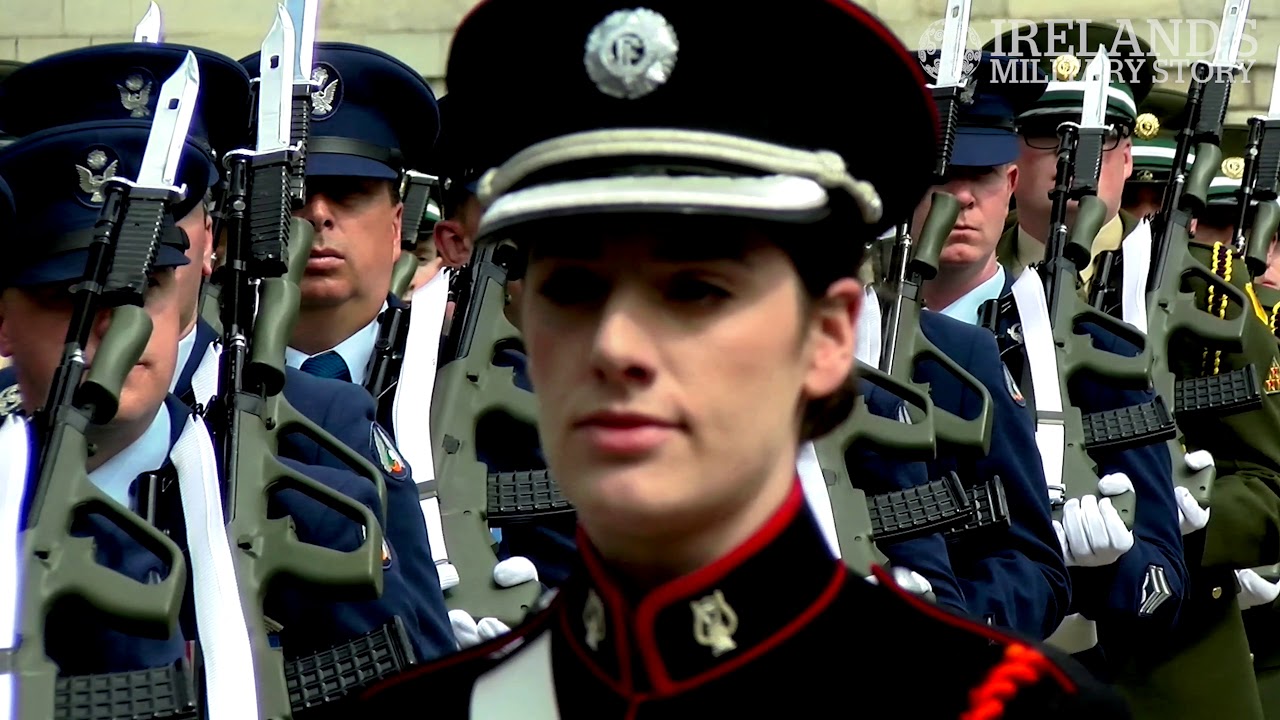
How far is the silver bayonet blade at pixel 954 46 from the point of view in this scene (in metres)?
7.33

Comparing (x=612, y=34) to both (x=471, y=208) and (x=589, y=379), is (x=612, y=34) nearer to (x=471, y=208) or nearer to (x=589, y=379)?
(x=589, y=379)

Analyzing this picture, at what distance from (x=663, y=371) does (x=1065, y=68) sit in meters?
6.68

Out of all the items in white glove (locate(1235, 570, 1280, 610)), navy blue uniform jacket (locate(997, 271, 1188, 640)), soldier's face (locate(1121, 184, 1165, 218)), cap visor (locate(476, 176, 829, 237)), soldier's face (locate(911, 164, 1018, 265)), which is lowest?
white glove (locate(1235, 570, 1280, 610))

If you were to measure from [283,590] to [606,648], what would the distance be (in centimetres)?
290

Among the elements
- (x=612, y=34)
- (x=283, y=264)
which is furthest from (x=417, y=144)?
(x=612, y=34)

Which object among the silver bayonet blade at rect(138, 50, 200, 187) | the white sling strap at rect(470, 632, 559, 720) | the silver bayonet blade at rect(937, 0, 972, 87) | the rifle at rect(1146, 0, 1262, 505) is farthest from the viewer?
the rifle at rect(1146, 0, 1262, 505)

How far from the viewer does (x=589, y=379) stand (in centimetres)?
256

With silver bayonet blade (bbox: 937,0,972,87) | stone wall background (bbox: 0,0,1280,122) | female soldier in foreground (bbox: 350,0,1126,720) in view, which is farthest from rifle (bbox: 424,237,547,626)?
stone wall background (bbox: 0,0,1280,122)

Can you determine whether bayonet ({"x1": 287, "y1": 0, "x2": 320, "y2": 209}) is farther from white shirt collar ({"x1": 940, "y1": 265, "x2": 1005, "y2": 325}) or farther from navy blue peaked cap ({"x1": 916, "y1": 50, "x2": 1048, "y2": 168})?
white shirt collar ({"x1": 940, "y1": 265, "x2": 1005, "y2": 325})

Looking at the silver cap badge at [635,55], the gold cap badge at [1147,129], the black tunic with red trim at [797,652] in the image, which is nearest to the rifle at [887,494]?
the gold cap badge at [1147,129]

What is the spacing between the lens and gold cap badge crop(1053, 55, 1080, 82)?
8953mm

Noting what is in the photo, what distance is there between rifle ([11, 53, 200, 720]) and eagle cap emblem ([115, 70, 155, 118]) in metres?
0.80

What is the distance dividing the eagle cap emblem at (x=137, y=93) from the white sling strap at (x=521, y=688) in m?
3.32

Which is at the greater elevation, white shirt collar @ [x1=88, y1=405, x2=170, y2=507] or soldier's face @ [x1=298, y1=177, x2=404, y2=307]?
soldier's face @ [x1=298, y1=177, x2=404, y2=307]
